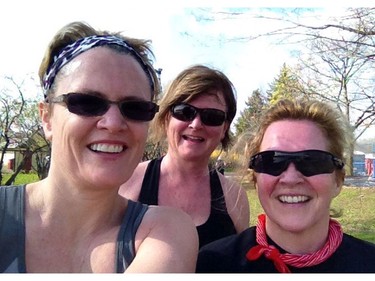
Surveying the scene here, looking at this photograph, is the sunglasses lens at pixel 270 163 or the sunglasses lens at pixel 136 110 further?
the sunglasses lens at pixel 270 163

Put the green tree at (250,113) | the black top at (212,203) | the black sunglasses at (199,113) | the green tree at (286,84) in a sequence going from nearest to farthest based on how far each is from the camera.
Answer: the green tree at (250,113), the black top at (212,203), the black sunglasses at (199,113), the green tree at (286,84)

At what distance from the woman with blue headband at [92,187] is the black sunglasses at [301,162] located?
0.37 m

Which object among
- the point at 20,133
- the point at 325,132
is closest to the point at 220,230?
the point at 325,132

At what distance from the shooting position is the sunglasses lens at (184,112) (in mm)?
1977

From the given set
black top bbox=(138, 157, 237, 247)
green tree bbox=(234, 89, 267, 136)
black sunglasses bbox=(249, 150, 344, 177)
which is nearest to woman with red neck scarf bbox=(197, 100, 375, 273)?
black sunglasses bbox=(249, 150, 344, 177)

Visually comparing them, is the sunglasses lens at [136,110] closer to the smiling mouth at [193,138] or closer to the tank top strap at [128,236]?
the tank top strap at [128,236]

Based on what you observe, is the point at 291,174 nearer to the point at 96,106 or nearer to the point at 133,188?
the point at 96,106

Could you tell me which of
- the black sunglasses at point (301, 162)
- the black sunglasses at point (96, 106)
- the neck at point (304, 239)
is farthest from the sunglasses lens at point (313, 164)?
→ the black sunglasses at point (96, 106)

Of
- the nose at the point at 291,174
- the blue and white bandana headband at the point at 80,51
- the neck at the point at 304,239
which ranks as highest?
the blue and white bandana headband at the point at 80,51

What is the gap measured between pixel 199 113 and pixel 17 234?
1096 mm

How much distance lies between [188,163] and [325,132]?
2.58 feet

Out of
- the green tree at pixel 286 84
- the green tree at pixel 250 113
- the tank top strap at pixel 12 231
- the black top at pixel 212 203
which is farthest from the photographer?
the green tree at pixel 286 84

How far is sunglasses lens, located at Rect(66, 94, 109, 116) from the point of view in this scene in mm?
1045

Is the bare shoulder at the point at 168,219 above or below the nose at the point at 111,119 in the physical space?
below
